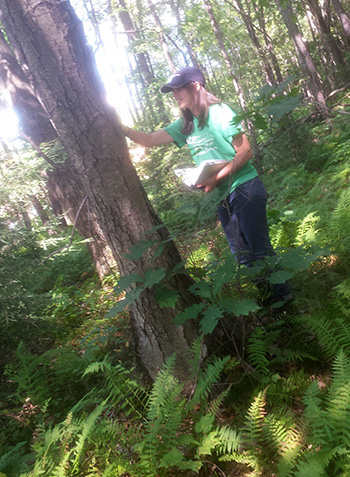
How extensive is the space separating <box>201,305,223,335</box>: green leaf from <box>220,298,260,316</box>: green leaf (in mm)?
94

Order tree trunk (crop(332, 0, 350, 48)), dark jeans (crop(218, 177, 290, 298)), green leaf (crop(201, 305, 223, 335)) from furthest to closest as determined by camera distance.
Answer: tree trunk (crop(332, 0, 350, 48)) → dark jeans (crop(218, 177, 290, 298)) → green leaf (crop(201, 305, 223, 335))

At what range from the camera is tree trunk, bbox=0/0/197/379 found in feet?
7.51

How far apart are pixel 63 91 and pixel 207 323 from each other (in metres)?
1.87

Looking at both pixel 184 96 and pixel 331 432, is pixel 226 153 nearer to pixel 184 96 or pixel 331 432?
pixel 184 96

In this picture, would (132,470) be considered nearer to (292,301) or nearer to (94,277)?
(292,301)

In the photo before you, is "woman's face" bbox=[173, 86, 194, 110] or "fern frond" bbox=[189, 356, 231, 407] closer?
"fern frond" bbox=[189, 356, 231, 407]

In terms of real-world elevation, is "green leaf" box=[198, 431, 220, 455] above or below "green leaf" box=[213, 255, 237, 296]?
below

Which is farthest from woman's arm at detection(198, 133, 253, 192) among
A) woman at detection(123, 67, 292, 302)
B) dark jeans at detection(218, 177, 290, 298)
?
dark jeans at detection(218, 177, 290, 298)

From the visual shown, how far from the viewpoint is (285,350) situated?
2229 millimetres

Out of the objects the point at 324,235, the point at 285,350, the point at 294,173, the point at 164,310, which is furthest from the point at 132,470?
the point at 294,173

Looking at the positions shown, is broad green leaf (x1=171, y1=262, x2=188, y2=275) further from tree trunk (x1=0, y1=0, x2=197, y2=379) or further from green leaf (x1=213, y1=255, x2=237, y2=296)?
green leaf (x1=213, y1=255, x2=237, y2=296)

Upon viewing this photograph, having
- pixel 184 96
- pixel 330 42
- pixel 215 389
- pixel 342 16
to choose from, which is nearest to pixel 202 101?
pixel 184 96

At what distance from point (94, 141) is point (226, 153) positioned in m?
0.94

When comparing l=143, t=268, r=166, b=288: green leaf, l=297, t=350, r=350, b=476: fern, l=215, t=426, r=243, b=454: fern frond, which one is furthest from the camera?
l=143, t=268, r=166, b=288: green leaf
